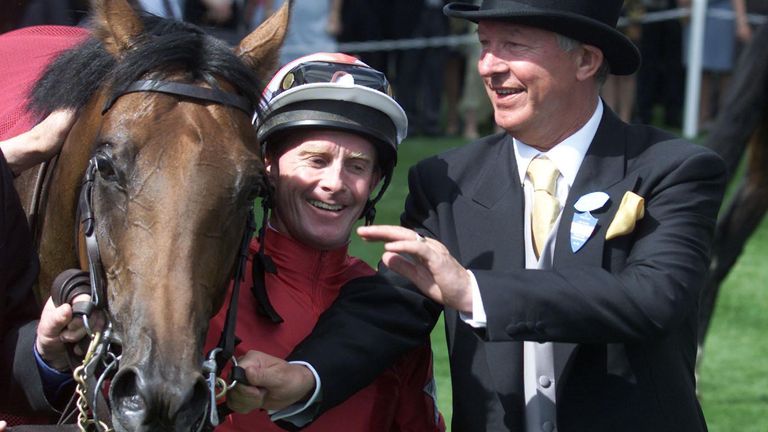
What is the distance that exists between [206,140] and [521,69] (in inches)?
36.9

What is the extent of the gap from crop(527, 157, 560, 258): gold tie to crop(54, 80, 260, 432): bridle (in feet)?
2.47

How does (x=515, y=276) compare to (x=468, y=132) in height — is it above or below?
above

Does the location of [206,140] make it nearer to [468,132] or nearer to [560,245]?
[560,245]

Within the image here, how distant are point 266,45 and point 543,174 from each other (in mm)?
805

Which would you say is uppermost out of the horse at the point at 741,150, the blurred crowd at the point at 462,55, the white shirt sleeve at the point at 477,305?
the white shirt sleeve at the point at 477,305

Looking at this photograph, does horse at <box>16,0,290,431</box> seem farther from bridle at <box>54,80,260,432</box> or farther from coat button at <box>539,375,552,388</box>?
coat button at <box>539,375,552,388</box>

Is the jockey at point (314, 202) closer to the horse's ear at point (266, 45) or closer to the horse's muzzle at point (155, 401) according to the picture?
the horse's ear at point (266, 45)

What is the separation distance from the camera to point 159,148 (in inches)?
127

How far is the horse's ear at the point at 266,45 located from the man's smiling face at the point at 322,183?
0.67ft

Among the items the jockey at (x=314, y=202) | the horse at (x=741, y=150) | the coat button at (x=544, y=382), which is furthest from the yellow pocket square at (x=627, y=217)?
the horse at (x=741, y=150)

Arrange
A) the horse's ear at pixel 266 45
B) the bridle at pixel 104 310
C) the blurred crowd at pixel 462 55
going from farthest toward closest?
the blurred crowd at pixel 462 55 < the horse's ear at pixel 266 45 < the bridle at pixel 104 310

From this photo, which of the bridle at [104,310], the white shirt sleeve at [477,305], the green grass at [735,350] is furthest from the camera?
the green grass at [735,350]

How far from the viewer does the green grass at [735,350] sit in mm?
7227

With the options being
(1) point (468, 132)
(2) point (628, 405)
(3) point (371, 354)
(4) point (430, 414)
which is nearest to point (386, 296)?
(3) point (371, 354)
